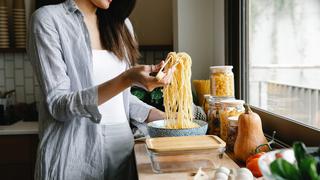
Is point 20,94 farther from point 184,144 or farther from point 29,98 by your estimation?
point 184,144

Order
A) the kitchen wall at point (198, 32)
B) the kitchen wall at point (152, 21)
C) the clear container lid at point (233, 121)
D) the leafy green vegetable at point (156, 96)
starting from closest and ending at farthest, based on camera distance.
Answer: the clear container lid at point (233, 121), the leafy green vegetable at point (156, 96), the kitchen wall at point (198, 32), the kitchen wall at point (152, 21)

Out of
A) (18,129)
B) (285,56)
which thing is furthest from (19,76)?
(285,56)

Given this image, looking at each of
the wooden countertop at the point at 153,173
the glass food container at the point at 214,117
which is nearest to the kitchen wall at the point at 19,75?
the glass food container at the point at 214,117

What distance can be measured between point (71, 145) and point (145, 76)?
39 cm

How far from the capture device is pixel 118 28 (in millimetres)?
1552

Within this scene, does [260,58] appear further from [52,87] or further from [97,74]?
[52,87]

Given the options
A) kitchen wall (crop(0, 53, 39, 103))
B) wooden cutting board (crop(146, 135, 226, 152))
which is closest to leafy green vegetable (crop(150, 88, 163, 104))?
wooden cutting board (crop(146, 135, 226, 152))

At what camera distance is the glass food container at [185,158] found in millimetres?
1058

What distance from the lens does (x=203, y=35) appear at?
89.1 inches

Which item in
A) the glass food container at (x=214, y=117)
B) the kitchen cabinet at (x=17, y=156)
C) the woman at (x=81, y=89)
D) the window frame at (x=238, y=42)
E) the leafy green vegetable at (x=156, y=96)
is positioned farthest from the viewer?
the kitchen cabinet at (x=17, y=156)

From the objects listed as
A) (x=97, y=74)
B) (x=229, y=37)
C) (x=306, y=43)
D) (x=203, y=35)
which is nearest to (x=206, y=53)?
(x=203, y=35)

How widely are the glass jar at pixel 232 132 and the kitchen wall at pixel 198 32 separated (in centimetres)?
97

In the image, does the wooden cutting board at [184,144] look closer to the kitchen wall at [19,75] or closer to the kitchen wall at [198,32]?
the kitchen wall at [198,32]

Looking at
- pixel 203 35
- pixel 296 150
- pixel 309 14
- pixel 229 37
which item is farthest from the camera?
pixel 203 35
